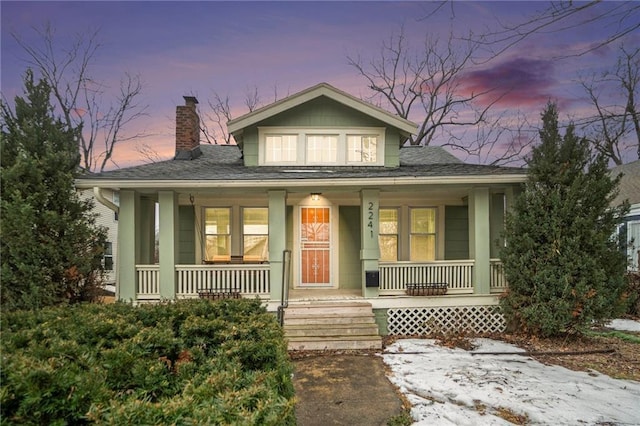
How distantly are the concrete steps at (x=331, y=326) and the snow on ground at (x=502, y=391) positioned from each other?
23.4 inches

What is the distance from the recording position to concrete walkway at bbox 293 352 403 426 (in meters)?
3.98

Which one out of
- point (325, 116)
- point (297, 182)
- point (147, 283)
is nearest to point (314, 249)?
point (297, 182)

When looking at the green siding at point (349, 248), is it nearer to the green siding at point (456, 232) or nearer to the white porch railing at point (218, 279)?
the white porch railing at point (218, 279)

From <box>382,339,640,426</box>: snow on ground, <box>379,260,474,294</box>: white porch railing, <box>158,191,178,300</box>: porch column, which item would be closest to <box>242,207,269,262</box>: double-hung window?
<box>158,191,178,300</box>: porch column

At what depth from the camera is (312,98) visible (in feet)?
27.6

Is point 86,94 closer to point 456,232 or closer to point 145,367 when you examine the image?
point 456,232

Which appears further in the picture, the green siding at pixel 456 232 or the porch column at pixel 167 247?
the green siding at pixel 456 232

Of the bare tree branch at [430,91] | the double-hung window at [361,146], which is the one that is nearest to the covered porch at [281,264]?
the double-hung window at [361,146]

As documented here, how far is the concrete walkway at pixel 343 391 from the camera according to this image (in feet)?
13.0

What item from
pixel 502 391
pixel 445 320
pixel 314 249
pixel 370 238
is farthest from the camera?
pixel 314 249

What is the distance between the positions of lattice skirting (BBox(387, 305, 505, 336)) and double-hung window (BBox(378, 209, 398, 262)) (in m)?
2.00

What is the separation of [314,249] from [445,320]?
3.41m

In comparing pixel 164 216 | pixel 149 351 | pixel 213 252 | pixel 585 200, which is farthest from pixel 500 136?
pixel 149 351

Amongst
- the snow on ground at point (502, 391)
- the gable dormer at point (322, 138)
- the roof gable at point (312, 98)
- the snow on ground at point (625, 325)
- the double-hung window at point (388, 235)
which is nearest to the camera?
the snow on ground at point (502, 391)
